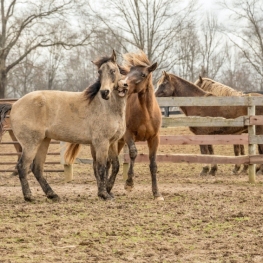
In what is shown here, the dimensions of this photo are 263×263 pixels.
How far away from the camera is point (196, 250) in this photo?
5.09 m

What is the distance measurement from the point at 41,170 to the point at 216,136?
373 centimetres

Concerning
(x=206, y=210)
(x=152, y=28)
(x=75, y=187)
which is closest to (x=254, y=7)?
(x=152, y=28)

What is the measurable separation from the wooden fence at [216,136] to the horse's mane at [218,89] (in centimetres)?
155

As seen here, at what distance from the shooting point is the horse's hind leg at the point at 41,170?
8195 millimetres

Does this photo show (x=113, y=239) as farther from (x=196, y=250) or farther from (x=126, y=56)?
(x=126, y=56)

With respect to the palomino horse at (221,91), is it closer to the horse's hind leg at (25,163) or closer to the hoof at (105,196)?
the hoof at (105,196)

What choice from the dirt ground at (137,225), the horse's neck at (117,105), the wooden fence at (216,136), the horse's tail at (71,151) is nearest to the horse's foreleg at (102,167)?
the dirt ground at (137,225)

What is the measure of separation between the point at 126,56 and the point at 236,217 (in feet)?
9.85

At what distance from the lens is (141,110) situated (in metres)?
8.70

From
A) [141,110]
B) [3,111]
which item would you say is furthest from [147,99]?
[3,111]

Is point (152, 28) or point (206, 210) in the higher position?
point (152, 28)

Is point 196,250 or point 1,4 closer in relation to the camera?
point 196,250

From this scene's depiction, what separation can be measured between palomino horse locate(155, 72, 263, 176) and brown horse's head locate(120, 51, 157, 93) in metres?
3.84

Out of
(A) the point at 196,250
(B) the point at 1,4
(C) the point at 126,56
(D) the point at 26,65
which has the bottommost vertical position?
(A) the point at 196,250
